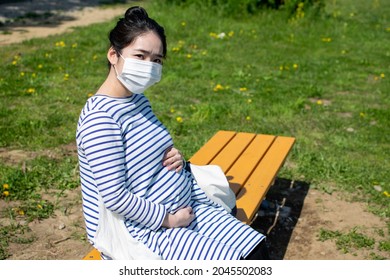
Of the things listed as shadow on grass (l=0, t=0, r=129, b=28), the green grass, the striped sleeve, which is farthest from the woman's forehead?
shadow on grass (l=0, t=0, r=129, b=28)

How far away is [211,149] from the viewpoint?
4.52 m

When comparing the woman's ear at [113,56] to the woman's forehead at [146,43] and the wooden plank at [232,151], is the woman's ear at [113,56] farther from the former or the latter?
the wooden plank at [232,151]

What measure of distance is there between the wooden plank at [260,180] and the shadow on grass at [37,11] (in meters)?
7.97

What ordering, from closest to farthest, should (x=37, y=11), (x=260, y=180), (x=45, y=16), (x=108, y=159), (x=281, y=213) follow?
(x=108, y=159)
(x=260, y=180)
(x=281, y=213)
(x=45, y=16)
(x=37, y=11)

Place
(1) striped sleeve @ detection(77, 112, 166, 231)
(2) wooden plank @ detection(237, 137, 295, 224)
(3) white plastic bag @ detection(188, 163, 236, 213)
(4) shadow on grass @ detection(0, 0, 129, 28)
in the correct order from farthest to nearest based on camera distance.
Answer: (4) shadow on grass @ detection(0, 0, 129, 28) → (2) wooden plank @ detection(237, 137, 295, 224) → (3) white plastic bag @ detection(188, 163, 236, 213) → (1) striped sleeve @ detection(77, 112, 166, 231)

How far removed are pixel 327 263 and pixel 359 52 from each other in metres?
7.07

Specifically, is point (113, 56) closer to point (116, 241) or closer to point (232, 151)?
point (116, 241)

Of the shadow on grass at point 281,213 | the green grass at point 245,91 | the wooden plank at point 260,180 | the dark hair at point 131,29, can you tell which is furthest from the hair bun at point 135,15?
the green grass at point 245,91

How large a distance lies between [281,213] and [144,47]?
2335 mm

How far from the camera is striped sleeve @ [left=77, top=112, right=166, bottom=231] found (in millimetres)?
2576

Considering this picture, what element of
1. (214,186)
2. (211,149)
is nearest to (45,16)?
(211,149)

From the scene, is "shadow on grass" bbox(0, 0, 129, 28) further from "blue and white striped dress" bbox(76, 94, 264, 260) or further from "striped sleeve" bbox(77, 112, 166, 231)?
"striped sleeve" bbox(77, 112, 166, 231)

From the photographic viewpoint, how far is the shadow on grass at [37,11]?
11805 mm

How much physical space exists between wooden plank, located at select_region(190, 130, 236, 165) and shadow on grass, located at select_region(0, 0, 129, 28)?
7.56m
